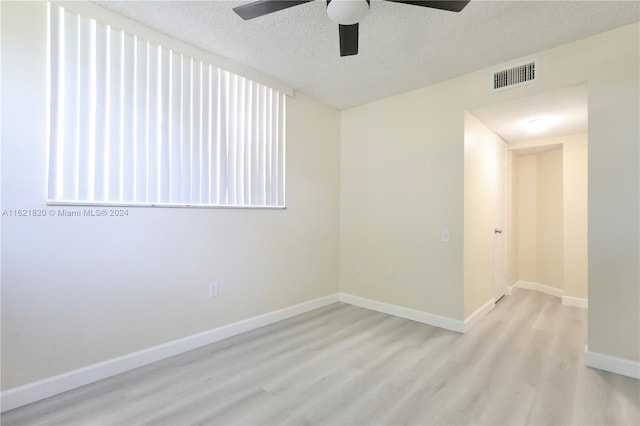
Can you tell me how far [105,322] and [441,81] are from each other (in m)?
3.76

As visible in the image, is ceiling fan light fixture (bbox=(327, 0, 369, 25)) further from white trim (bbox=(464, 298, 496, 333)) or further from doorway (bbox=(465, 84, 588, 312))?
Answer: white trim (bbox=(464, 298, 496, 333))

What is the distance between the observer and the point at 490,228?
3744 mm

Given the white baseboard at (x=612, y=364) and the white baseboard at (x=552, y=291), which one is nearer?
the white baseboard at (x=612, y=364)

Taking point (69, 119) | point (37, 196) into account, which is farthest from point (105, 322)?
point (69, 119)

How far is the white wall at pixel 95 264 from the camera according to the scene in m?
1.82

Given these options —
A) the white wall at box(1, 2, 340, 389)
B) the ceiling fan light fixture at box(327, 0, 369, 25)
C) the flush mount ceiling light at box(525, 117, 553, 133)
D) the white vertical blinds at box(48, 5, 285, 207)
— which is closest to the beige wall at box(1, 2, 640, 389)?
the white wall at box(1, 2, 340, 389)

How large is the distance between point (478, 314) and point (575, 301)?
166cm

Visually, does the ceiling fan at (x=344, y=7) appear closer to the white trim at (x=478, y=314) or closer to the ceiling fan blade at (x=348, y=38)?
the ceiling fan blade at (x=348, y=38)

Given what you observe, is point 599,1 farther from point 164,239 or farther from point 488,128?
point 164,239

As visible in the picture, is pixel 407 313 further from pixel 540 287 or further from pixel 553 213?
pixel 553 213

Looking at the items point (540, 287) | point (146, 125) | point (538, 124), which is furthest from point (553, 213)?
point (146, 125)

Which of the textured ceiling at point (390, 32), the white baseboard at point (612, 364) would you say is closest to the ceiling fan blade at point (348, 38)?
→ the textured ceiling at point (390, 32)

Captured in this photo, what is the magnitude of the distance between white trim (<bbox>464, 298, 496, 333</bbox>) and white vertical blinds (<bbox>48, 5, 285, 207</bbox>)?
2468mm

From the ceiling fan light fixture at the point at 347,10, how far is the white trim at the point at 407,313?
2.87 metres
